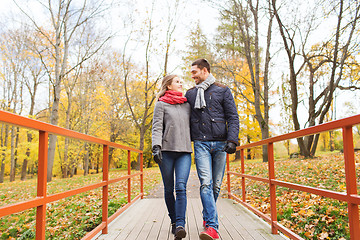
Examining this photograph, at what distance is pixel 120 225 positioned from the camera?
3.85 meters

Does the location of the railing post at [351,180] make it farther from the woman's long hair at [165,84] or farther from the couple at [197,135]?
the woman's long hair at [165,84]

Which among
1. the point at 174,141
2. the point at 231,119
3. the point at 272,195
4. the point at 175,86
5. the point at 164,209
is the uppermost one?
the point at 175,86

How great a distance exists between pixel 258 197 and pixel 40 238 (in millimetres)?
5340

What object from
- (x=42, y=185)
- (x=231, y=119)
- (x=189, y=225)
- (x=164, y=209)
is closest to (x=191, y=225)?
(x=189, y=225)

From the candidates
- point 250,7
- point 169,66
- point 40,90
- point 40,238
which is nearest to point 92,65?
point 169,66

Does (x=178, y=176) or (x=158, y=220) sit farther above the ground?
(x=178, y=176)

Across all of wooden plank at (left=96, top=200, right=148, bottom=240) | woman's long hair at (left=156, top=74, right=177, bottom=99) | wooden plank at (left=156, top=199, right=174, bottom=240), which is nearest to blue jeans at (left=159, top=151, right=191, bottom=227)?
wooden plank at (left=156, top=199, right=174, bottom=240)

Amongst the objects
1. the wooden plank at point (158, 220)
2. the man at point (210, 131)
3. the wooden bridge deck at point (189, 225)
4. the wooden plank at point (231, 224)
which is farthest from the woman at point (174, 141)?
the wooden plank at point (231, 224)

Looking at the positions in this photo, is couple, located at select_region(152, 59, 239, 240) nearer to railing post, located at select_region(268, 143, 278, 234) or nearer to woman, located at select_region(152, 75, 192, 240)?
woman, located at select_region(152, 75, 192, 240)

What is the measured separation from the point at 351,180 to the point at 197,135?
1.64 metres

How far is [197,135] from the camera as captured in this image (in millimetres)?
3139

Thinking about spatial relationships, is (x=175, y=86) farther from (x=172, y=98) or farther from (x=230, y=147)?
(x=230, y=147)

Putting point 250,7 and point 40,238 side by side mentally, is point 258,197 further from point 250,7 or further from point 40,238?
point 250,7

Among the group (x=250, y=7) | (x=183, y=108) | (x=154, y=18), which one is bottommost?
(x=183, y=108)
